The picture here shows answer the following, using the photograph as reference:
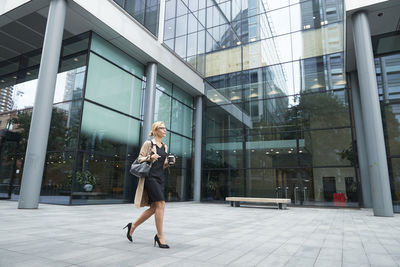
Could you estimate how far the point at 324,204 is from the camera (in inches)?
564

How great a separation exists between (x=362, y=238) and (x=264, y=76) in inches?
562

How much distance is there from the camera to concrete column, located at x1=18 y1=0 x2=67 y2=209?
370 inches

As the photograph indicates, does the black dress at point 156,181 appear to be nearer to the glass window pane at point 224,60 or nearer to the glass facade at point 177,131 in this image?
the glass facade at point 177,131

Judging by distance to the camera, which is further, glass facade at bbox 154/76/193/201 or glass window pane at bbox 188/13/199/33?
glass window pane at bbox 188/13/199/33

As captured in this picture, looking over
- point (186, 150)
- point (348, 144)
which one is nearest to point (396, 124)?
point (348, 144)

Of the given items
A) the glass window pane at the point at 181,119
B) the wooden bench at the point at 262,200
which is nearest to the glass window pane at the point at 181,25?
the glass window pane at the point at 181,119

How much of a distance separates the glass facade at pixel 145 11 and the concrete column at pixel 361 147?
12.5m

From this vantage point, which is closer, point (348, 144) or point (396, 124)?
point (396, 124)

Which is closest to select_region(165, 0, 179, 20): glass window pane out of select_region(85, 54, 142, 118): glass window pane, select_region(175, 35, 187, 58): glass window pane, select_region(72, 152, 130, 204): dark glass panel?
select_region(175, 35, 187, 58): glass window pane

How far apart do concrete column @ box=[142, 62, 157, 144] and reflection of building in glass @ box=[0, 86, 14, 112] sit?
8015 millimetres

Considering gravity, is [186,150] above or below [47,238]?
above

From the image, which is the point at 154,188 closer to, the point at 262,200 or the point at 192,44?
the point at 262,200

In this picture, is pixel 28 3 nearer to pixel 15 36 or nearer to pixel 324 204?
pixel 15 36

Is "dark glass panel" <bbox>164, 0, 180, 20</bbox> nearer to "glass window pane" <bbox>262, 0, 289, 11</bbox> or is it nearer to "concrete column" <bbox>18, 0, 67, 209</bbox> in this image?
"glass window pane" <bbox>262, 0, 289, 11</bbox>
